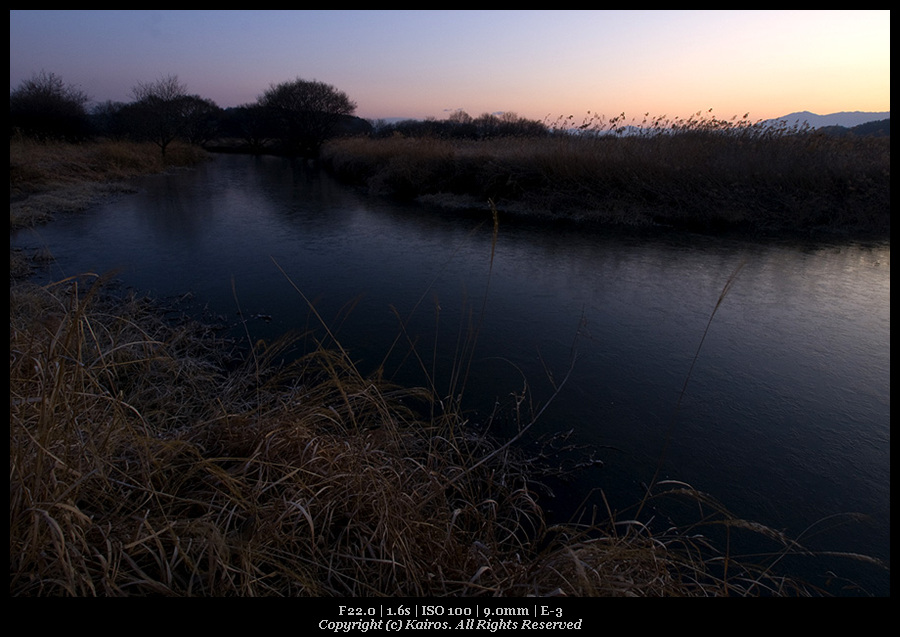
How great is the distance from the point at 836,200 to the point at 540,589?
855 centimetres

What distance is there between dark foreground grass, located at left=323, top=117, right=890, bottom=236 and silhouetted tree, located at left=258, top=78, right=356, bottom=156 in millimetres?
19393

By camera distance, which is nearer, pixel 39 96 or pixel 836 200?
pixel 836 200

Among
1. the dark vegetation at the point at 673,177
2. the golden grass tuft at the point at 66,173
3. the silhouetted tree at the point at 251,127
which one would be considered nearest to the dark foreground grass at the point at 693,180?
the dark vegetation at the point at 673,177

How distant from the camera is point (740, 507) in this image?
1925 mm

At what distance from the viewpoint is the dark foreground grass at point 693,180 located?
720cm

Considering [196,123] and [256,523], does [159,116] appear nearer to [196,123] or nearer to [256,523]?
[196,123]

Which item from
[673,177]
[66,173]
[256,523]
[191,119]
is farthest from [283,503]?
[191,119]

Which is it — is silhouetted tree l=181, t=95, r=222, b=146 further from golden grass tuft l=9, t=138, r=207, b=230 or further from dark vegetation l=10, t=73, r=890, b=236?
dark vegetation l=10, t=73, r=890, b=236

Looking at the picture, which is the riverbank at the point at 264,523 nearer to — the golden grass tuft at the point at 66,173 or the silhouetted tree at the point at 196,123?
the golden grass tuft at the point at 66,173

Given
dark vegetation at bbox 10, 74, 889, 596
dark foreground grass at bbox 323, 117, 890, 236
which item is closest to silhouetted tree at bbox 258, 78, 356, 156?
dark foreground grass at bbox 323, 117, 890, 236

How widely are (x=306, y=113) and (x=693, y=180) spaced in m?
24.5

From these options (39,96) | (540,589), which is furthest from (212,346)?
(39,96)

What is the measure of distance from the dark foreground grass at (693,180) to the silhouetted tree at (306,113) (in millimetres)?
19393

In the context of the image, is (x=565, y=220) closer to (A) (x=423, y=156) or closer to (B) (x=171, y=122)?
(A) (x=423, y=156)
